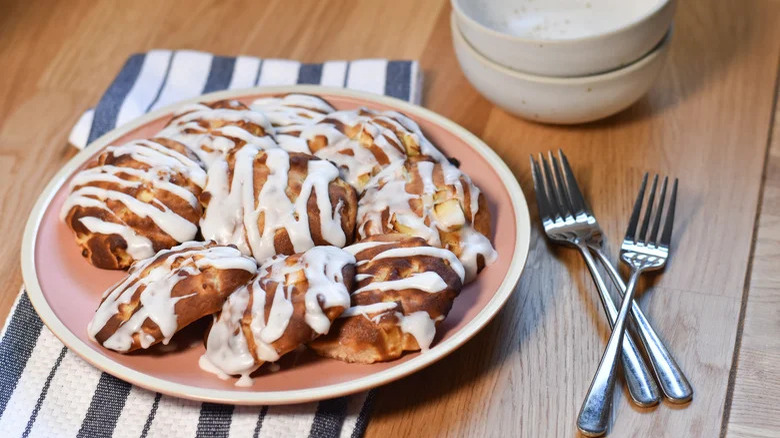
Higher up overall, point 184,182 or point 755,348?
point 184,182

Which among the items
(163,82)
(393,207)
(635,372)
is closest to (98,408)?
(393,207)

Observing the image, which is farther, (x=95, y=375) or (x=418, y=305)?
(x=95, y=375)

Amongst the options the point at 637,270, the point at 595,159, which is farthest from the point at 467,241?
the point at 595,159

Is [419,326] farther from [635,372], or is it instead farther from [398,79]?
[398,79]

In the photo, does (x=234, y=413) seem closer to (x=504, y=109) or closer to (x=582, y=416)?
(x=582, y=416)

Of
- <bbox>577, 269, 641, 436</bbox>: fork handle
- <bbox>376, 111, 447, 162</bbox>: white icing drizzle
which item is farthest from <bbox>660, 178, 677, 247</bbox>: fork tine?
<bbox>376, 111, 447, 162</bbox>: white icing drizzle

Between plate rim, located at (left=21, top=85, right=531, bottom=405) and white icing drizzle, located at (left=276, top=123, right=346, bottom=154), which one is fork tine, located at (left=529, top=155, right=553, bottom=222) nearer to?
plate rim, located at (left=21, top=85, right=531, bottom=405)
